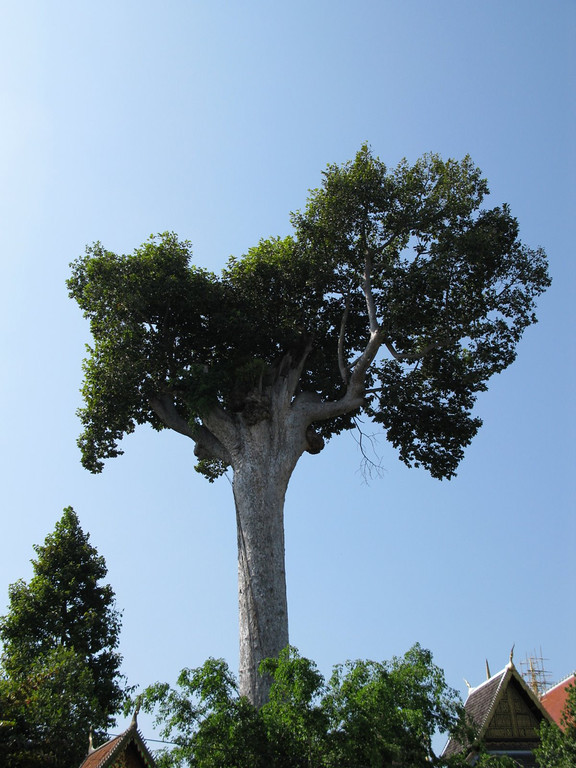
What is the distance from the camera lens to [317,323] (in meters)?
19.1

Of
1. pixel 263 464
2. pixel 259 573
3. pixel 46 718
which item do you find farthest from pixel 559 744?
pixel 46 718

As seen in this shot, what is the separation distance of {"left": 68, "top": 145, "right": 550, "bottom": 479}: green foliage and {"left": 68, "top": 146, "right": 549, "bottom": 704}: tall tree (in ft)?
0.11

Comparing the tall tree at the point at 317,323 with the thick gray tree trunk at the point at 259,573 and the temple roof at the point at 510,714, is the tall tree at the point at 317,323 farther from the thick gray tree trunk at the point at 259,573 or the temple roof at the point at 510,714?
the temple roof at the point at 510,714

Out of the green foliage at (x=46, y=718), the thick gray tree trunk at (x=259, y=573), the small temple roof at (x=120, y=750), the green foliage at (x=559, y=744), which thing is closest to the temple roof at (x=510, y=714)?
the green foliage at (x=559, y=744)

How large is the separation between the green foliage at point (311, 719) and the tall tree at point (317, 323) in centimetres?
684

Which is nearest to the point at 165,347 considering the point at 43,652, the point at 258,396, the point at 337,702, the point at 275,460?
the point at 258,396

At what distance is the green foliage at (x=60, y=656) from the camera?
52.1 ft

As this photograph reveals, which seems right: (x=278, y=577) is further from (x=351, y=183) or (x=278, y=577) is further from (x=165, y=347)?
(x=351, y=183)

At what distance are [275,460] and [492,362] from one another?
19.4 feet

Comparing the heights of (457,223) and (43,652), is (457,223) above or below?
above

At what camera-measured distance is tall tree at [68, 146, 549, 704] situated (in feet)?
56.1

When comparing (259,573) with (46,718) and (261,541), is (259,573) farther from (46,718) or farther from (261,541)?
(46,718)

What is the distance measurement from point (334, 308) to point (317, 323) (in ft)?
2.22

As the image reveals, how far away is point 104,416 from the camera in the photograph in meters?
17.8
